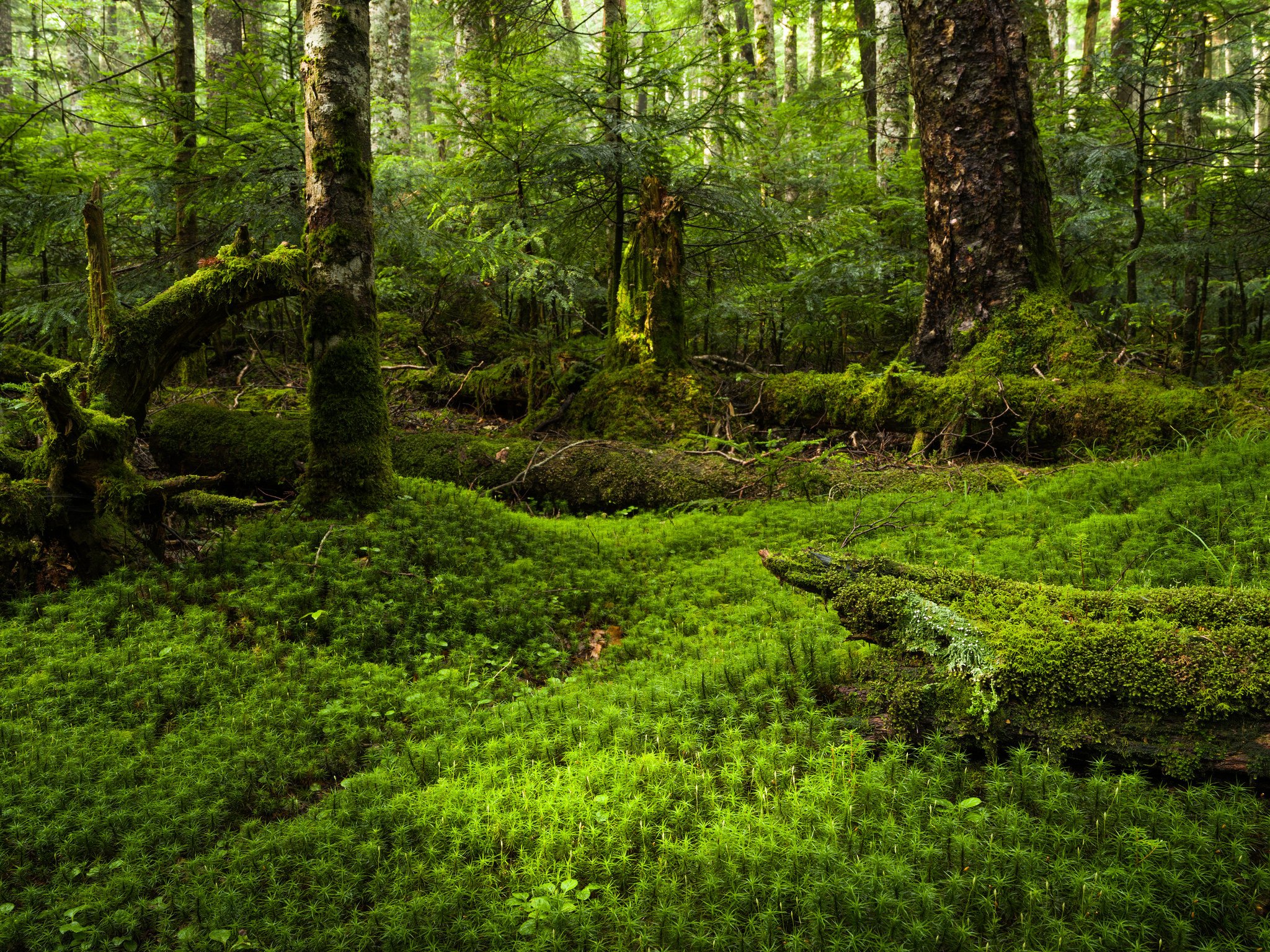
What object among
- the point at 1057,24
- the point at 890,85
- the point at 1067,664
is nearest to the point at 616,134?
the point at 1067,664

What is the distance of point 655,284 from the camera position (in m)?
8.03

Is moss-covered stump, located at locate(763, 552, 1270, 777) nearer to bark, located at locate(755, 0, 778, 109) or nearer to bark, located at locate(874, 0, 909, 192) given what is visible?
bark, located at locate(874, 0, 909, 192)

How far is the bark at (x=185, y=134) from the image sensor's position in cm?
770

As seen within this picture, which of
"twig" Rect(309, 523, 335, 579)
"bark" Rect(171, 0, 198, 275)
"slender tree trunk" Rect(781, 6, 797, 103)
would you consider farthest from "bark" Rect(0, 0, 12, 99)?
"twig" Rect(309, 523, 335, 579)

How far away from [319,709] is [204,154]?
7532 mm

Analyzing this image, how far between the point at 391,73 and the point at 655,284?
10377 millimetres

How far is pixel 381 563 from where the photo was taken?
471 cm

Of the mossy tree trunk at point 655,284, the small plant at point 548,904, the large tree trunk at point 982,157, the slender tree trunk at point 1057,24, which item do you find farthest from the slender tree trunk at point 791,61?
the small plant at point 548,904

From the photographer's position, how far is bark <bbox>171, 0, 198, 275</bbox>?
303 inches

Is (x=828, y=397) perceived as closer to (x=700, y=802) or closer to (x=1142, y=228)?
(x=1142, y=228)

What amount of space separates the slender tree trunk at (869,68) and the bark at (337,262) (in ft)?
39.8

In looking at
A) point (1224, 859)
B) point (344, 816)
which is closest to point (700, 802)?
point (344, 816)

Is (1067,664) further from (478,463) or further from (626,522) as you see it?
(478,463)

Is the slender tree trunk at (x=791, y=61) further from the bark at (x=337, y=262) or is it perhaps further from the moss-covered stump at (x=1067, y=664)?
the moss-covered stump at (x=1067, y=664)
